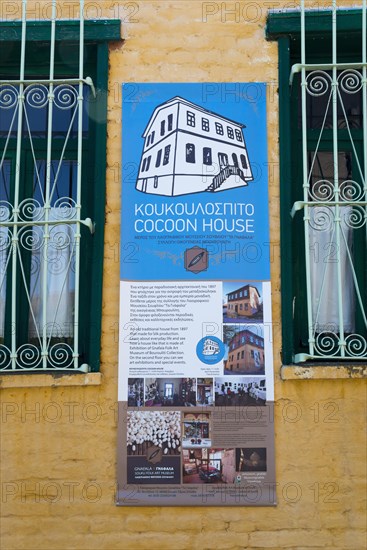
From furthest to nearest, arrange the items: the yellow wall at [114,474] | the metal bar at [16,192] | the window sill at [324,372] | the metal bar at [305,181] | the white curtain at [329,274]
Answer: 1. the white curtain at [329,274]
2. the metal bar at [16,192]
3. the metal bar at [305,181]
4. the window sill at [324,372]
5. the yellow wall at [114,474]

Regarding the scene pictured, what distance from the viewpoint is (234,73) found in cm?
668

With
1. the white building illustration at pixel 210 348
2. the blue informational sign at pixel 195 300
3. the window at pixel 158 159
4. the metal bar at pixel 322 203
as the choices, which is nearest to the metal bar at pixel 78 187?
the blue informational sign at pixel 195 300

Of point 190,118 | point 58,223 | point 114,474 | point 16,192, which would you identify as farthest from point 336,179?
point 114,474

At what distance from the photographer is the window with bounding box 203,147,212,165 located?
651 cm

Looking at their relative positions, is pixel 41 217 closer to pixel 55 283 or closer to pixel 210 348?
pixel 55 283

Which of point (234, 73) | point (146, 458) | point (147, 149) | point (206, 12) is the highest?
point (206, 12)

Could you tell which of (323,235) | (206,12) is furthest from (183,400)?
(206,12)

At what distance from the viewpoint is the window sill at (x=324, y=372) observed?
604cm

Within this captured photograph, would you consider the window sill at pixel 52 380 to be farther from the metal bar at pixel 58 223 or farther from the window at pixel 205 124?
the window at pixel 205 124

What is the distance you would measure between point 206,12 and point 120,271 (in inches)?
91.7

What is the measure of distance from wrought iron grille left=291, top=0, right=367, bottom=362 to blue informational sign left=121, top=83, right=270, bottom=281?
0.38 meters

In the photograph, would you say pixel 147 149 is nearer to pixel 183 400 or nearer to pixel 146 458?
pixel 183 400

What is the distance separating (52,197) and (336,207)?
7.61ft

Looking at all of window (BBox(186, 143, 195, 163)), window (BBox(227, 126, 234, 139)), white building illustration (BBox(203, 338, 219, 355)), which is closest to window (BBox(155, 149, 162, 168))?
window (BBox(186, 143, 195, 163))
